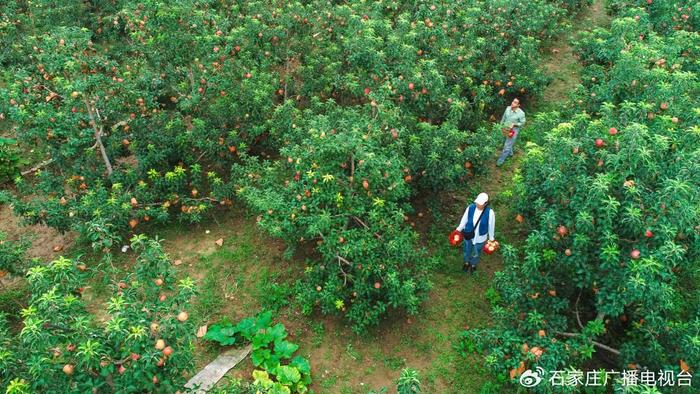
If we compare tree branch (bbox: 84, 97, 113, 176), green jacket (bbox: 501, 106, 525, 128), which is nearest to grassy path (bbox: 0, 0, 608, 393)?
green jacket (bbox: 501, 106, 525, 128)

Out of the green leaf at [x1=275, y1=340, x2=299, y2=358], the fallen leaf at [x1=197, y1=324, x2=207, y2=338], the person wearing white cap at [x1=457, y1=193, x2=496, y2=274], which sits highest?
the person wearing white cap at [x1=457, y1=193, x2=496, y2=274]

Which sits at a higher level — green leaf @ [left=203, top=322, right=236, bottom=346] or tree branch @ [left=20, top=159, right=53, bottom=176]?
tree branch @ [left=20, top=159, right=53, bottom=176]

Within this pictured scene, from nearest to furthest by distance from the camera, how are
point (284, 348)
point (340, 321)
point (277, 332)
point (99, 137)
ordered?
point (284, 348) → point (277, 332) → point (340, 321) → point (99, 137)

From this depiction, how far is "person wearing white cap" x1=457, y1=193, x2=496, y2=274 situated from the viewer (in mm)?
6062

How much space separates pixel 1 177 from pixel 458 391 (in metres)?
8.16

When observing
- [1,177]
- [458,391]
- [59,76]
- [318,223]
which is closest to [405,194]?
[318,223]

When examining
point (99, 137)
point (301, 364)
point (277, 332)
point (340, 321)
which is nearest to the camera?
point (301, 364)

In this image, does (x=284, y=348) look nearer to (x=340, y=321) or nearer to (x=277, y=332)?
(x=277, y=332)

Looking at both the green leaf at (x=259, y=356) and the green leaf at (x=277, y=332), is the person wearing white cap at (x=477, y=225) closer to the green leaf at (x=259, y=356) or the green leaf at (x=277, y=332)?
the green leaf at (x=277, y=332)

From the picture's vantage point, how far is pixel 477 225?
6.17m

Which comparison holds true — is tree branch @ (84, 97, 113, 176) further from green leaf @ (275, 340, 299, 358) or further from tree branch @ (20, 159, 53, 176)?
green leaf @ (275, 340, 299, 358)

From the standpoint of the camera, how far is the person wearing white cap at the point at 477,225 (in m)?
6.06

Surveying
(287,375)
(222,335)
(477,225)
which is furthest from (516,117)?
(222,335)

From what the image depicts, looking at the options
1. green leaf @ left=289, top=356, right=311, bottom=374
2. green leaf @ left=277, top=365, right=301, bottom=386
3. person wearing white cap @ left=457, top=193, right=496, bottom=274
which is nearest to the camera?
green leaf @ left=277, top=365, right=301, bottom=386
